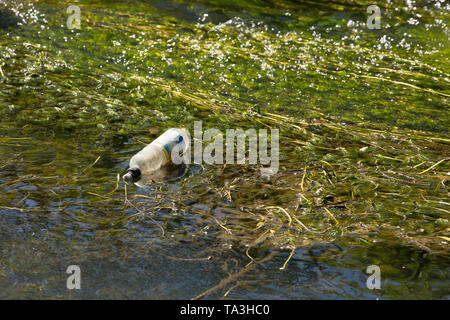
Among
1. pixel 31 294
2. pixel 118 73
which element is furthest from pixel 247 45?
pixel 31 294

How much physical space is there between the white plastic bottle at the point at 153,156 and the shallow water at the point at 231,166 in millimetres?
117

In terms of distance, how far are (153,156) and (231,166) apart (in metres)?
0.57

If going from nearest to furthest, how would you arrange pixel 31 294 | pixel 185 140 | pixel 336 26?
pixel 31 294, pixel 185 140, pixel 336 26

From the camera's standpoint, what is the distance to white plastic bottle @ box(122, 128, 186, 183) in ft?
11.1

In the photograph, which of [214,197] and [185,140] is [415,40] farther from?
[214,197]

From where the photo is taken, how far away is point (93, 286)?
2.49m

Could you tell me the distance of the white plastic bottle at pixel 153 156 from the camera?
3396 millimetres

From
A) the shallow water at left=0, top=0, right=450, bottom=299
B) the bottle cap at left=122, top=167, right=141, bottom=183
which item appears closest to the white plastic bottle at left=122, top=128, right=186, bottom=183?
the bottle cap at left=122, top=167, right=141, bottom=183

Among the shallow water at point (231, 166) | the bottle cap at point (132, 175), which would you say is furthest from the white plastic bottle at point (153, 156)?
the shallow water at point (231, 166)

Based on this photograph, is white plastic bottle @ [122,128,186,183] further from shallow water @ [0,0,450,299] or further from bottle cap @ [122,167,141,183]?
shallow water @ [0,0,450,299]

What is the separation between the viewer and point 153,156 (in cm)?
354

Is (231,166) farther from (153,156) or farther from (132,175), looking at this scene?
(132,175)

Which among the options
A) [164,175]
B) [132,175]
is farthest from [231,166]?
[132,175]
